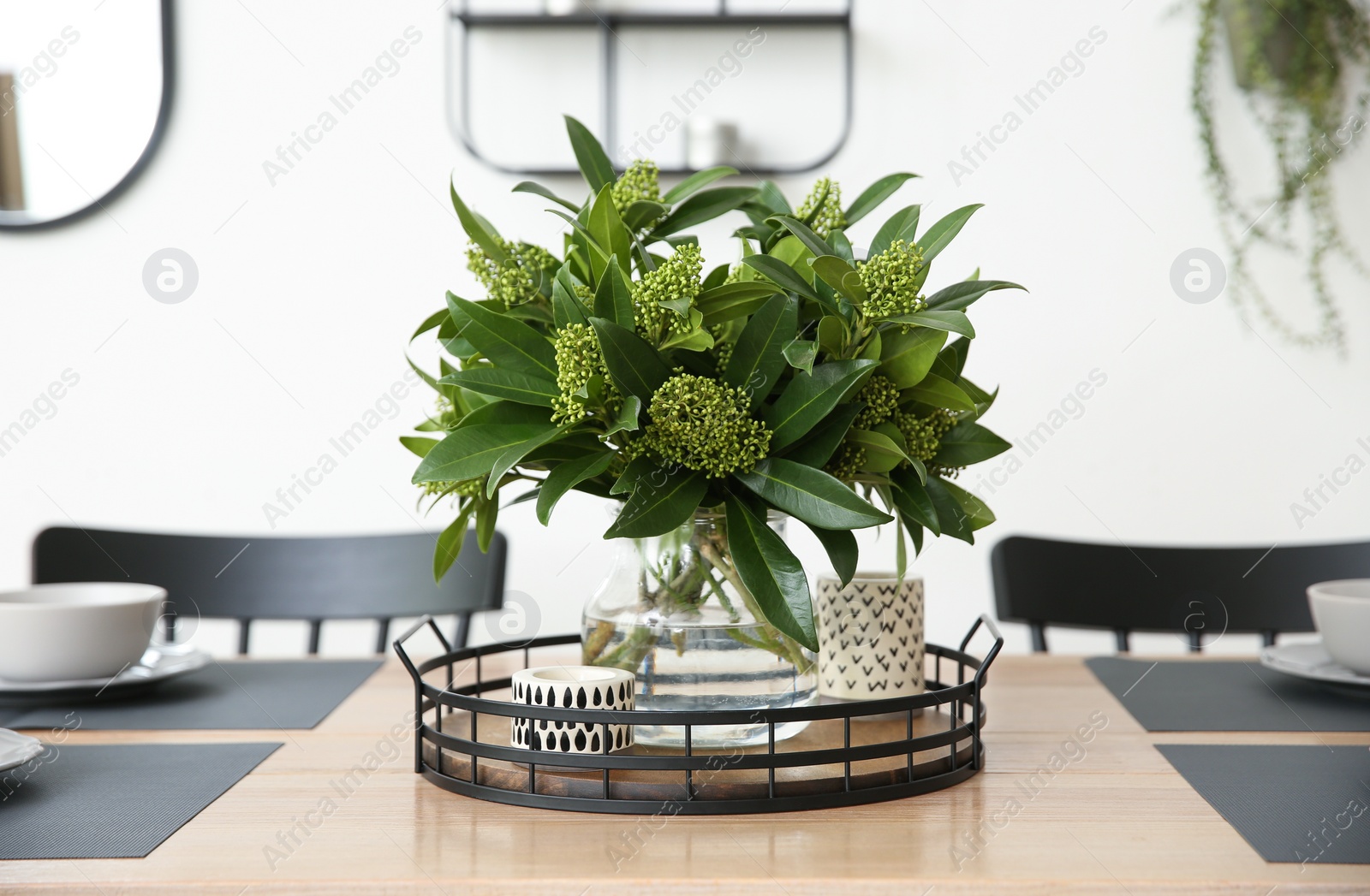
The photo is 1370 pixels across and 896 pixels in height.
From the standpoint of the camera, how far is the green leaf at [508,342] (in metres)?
0.70

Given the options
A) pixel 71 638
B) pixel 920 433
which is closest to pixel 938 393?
pixel 920 433

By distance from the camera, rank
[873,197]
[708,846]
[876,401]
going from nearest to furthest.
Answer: [708,846], [876,401], [873,197]

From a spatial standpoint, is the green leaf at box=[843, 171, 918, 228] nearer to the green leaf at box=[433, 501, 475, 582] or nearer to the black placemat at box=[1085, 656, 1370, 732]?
the green leaf at box=[433, 501, 475, 582]

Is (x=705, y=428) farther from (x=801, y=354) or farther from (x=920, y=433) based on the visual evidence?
(x=920, y=433)

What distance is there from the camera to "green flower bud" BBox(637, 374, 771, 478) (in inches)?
25.0

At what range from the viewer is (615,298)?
26.2 inches

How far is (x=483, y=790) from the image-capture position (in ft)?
2.21

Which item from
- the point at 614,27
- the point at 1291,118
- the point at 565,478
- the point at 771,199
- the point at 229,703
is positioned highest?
the point at 614,27

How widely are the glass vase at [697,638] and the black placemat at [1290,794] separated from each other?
0.91 feet

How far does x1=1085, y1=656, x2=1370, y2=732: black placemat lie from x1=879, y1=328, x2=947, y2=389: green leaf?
1.29 feet

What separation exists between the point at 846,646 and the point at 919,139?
59.5 inches

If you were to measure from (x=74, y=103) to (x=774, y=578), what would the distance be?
209 centimetres

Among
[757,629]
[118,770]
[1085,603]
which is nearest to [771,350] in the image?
[757,629]

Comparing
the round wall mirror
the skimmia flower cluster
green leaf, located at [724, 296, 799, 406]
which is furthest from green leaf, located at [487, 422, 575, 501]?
the round wall mirror
